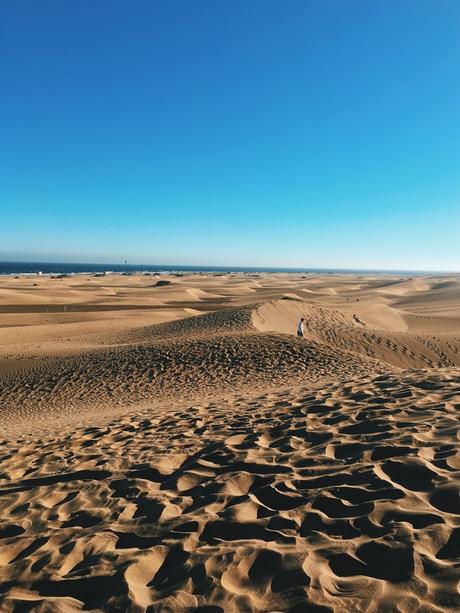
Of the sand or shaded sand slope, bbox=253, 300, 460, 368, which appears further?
shaded sand slope, bbox=253, 300, 460, 368

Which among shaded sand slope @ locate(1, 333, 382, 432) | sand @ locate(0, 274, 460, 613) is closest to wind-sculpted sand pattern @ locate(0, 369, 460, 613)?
sand @ locate(0, 274, 460, 613)

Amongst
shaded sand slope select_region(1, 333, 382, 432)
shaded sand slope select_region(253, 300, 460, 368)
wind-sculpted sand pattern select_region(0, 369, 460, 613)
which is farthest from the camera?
shaded sand slope select_region(253, 300, 460, 368)

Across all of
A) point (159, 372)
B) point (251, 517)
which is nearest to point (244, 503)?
point (251, 517)

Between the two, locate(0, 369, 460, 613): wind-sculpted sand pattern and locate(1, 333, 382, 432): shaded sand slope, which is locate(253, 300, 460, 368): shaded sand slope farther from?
locate(0, 369, 460, 613): wind-sculpted sand pattern

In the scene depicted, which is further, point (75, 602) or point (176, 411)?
point (176, 411)

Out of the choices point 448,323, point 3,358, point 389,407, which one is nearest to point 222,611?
point 389,407

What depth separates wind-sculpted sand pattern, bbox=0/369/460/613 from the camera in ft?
10.3

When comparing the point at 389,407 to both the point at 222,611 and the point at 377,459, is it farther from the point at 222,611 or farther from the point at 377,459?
the point at 222,611

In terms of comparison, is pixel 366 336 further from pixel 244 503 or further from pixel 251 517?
pixel 251 517

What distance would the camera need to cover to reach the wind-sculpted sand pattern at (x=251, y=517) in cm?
313

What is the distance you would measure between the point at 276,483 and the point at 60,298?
45051 mm

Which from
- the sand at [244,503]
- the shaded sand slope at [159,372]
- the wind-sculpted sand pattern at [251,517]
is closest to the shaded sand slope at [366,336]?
the shaded sand slope at [159,372]

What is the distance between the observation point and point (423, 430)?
5594 millimetres

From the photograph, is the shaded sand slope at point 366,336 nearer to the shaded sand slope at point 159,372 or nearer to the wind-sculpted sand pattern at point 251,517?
the shaded sand slope at point 159,372
